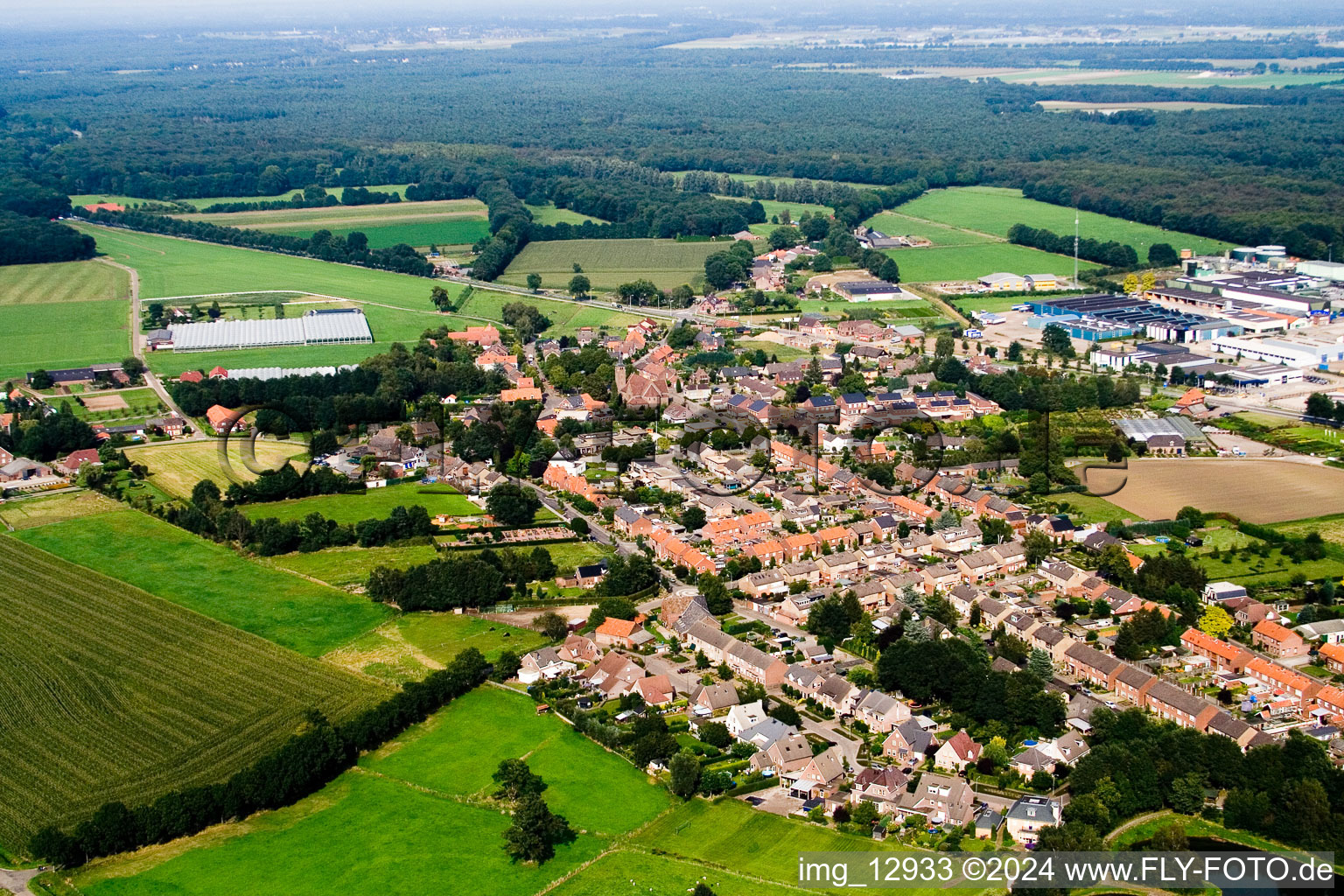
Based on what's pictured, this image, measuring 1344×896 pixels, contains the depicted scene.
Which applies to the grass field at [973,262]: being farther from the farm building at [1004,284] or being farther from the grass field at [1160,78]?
the grass field at [1160,78]

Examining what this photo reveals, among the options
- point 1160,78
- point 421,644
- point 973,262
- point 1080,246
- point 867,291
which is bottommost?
point 421,644

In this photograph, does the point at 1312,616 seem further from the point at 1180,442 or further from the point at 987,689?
the point at 1180,442

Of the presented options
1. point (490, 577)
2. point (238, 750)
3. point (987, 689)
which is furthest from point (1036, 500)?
point (238, 750)

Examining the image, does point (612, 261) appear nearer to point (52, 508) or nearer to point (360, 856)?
point (52, 508)

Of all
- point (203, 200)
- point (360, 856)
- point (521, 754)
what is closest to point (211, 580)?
point (521, 754)

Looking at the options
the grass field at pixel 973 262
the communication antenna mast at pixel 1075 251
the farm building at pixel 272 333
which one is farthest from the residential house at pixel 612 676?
the communication antenna mast at pixel 1075 251

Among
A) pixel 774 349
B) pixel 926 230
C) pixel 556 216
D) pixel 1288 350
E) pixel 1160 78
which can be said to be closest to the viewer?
pixel 1288 350
